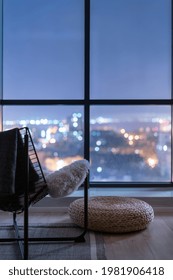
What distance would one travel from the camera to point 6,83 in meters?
3.36

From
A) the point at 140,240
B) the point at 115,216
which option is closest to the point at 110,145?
the point at 115,216

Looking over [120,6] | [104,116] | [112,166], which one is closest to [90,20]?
[120,6]

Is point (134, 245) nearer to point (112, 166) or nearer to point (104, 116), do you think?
point (112, 166)

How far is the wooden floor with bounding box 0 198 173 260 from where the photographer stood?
183 centimetres

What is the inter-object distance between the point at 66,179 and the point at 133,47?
218 cm

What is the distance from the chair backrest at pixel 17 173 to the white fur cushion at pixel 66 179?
6cm

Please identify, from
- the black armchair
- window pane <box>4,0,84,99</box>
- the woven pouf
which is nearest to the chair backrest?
the black armchair

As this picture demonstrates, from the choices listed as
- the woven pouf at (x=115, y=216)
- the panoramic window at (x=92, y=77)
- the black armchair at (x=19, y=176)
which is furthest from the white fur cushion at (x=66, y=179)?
the panoramic window at (x=92, y=77)

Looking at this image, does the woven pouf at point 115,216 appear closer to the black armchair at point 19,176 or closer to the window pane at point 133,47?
the black armchair at point 19,176

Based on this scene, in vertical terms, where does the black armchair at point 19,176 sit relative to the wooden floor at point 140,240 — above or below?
above

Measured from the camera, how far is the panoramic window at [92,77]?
11.1ft

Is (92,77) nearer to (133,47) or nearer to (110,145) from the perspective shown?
(133,47)

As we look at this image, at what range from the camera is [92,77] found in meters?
3.39

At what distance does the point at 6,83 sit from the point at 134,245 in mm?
2331
